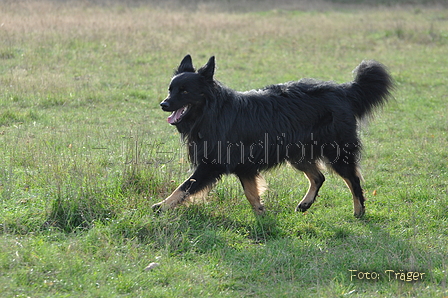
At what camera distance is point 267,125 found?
20.4 ft

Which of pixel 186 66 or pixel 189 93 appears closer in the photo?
pixel 189 93

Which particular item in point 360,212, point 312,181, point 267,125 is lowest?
point 360,212

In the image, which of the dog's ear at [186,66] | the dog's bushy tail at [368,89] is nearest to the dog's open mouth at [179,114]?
the dog's ear at [186,66]

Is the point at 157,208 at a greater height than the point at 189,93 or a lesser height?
lesser

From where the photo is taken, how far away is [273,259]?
4.96 metres

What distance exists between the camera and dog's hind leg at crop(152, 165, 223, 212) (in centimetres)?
558

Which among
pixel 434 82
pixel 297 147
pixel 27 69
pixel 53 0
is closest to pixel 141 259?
pixel 297 147

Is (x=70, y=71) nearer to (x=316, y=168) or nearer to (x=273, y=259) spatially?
(x=316, y=168)

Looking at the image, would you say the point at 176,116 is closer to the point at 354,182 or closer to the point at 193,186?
the point at 193,186

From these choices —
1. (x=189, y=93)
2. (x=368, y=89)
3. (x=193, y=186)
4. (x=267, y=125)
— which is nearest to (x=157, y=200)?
(x=193, y=186)

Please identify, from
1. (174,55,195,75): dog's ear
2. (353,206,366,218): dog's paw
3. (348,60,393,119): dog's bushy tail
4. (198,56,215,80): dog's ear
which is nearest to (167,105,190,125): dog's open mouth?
(198,56,215,80): dog's ear

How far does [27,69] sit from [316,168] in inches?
347

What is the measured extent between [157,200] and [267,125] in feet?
5.19

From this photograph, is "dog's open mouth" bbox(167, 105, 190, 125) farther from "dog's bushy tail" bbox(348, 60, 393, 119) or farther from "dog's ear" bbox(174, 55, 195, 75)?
"dog's bushy tail" bbox(348, 60, 393, 119)
